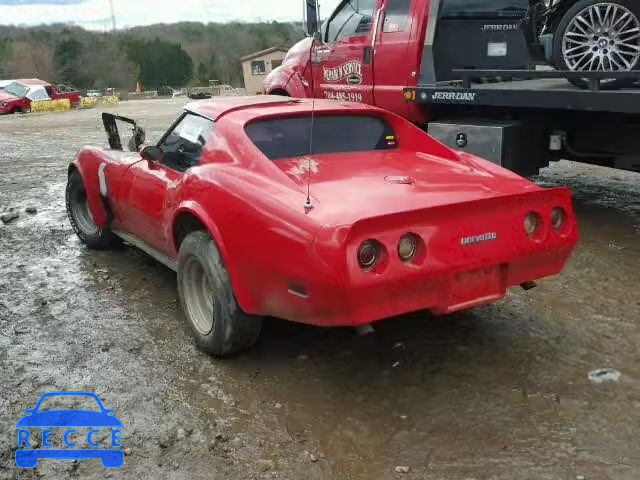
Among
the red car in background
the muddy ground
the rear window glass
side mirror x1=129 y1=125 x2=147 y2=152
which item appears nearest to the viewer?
the muddy ground

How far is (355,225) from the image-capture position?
2770mm

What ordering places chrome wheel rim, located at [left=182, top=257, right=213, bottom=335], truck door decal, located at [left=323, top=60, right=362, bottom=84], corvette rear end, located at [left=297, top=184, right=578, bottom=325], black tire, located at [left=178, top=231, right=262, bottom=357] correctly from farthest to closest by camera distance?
truck door decal, located at [left=323, top=60, right=362, bottom=84] < chrome wheel rim, located at [left=182, top=257, right=213, bottom=335] < black tire, located at [left=178, top=231, right=262, bottom=357] < corvette rear end, located at [left=297, top=184, right=578, bottom=325]

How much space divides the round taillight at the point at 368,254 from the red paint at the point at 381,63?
4.24m

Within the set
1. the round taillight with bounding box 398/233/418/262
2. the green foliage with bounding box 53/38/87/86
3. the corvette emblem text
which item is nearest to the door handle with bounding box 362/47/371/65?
the corvette emblem text

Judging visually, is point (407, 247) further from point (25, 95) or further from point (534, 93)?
point (25, 95)

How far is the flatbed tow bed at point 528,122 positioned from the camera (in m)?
5.77

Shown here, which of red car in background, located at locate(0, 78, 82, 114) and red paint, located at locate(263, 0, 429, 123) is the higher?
red paint, located at locate(263, 0, 429, 123)

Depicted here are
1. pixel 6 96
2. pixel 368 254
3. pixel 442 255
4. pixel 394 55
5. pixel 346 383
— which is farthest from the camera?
pixel 6 96

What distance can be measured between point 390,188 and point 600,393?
144 centimetres

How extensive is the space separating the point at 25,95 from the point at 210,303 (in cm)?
2991

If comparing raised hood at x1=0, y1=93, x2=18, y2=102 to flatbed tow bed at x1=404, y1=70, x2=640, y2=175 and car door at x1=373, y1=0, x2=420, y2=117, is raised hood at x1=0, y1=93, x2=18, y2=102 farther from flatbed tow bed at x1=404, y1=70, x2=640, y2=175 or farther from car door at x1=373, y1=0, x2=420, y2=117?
flatbed tow bed at x1=404, y1=70, x2=640, y2=175

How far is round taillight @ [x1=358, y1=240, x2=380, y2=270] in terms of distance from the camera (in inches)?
112

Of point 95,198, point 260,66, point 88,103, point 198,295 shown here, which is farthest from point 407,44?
point 88,103

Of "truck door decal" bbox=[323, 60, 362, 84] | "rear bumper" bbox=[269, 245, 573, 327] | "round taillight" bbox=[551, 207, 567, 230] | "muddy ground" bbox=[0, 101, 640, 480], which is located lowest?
"muddy ground" bbox=[0, 101, 640, 480]
